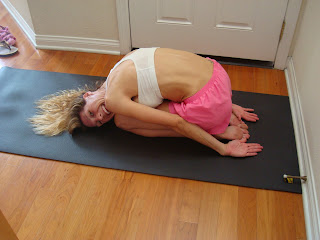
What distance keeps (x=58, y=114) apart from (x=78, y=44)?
2.82ft

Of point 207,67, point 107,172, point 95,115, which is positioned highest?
point 207,67

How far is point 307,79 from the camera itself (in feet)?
6.36

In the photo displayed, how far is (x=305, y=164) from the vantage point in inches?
67.4

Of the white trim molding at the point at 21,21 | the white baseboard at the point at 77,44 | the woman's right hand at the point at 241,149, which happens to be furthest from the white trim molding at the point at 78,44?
the woman's right hand at the point at 241,149

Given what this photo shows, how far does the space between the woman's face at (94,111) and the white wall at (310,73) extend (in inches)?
41.7

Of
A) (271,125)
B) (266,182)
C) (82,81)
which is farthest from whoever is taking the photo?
(82,81)

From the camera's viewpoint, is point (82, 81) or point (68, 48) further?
point (68, 48)

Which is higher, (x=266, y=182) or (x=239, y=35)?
(x=239, y=35)

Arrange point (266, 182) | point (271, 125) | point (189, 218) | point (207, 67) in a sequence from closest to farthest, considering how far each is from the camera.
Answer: point (189, 218)
point (266, 182)
point (207, 67)
point (271, 125)

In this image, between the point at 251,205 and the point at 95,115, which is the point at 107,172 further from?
the point at 251,205

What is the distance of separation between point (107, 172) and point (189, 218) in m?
0.49

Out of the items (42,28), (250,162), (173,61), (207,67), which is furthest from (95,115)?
(42,28)

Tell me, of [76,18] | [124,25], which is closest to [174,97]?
[124,25]

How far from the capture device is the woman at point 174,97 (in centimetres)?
172
